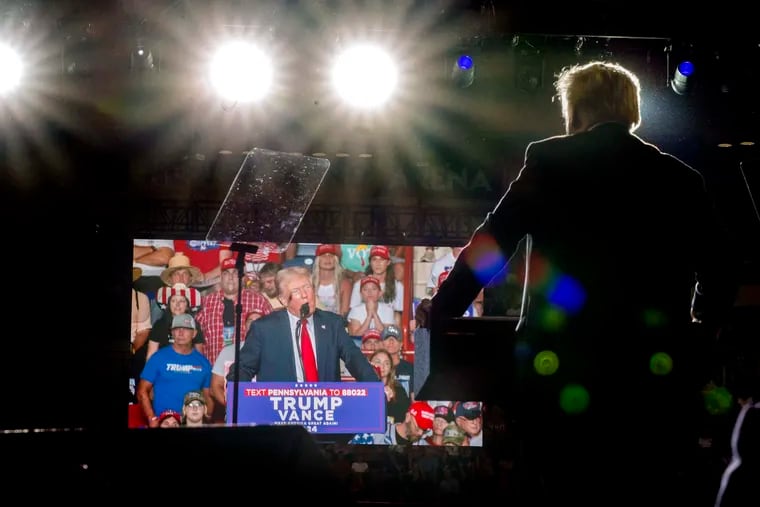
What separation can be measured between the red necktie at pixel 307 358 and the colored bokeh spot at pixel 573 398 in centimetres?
627

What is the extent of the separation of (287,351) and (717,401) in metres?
6.21

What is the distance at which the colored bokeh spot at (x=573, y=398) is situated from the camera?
4.41 ft

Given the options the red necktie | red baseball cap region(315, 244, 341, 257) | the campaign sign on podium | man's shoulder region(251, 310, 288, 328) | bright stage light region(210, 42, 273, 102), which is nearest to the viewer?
bright stage light region(210, 42, 273, 102)

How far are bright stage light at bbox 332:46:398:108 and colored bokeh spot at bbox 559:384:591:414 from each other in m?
4.97

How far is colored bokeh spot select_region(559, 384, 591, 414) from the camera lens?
134cm

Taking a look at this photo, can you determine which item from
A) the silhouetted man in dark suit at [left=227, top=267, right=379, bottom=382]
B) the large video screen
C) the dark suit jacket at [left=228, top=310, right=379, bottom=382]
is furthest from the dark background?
the dark suit jacket at [left=228, top=310, right=379, bottom=382]

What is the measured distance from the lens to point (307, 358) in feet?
24.8

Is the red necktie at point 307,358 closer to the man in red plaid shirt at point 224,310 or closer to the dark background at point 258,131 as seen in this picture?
the man in red plaid shirt at point 224,310

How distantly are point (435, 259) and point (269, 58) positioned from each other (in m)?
2.76

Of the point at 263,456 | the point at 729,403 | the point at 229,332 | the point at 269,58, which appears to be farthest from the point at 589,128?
the point at 229,332

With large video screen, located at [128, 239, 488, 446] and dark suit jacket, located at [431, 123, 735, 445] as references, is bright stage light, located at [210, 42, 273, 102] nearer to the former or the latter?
large video screen, located at [128, 239, 488, 446]

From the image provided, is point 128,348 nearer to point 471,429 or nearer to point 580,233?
point 471,429

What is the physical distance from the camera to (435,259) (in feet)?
25.8

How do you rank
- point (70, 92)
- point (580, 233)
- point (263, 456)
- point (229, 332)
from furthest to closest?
point (229, 332)
point (70, 92)
point (580, 233)
point (263, 456)
